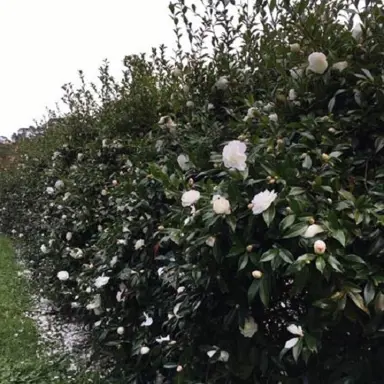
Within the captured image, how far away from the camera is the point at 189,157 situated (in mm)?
1934

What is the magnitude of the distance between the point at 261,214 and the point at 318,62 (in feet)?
1.73

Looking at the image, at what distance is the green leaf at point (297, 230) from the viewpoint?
4.10ft

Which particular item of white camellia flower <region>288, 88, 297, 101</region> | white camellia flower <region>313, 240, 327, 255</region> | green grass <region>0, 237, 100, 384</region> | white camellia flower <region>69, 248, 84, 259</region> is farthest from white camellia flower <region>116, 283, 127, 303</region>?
white camellia flower <region>313, 240, 327, 255</region>

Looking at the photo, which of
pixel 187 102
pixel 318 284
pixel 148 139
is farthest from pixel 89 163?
pixel 318 284

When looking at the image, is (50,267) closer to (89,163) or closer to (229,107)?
(89,163)

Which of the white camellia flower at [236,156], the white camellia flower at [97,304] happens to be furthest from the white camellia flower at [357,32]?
the white camellia flower at [97,304]

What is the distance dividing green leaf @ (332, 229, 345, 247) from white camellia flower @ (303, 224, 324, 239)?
0.03 m

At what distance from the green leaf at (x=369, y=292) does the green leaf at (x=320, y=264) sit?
0.14 m

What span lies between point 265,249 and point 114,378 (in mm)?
1684

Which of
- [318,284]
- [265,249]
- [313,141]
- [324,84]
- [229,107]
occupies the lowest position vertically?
[318,284]

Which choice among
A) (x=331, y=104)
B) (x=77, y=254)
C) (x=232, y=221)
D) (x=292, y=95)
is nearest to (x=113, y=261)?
(x=77, y=254)

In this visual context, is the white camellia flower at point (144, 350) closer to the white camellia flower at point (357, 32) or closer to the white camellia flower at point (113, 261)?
the white camellia flower at point (113, 261)

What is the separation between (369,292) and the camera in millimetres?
1199

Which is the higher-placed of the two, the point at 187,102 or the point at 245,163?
the point at 187,102
